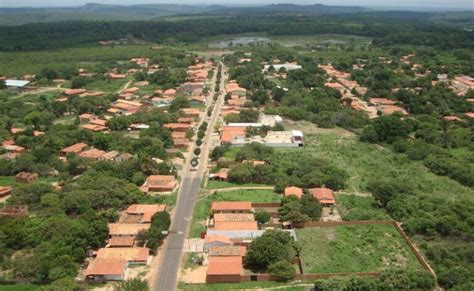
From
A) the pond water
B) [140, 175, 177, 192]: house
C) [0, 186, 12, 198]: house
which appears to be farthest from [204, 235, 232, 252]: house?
the pond water

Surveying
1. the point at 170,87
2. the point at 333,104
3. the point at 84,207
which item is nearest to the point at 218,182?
the point at 84,207

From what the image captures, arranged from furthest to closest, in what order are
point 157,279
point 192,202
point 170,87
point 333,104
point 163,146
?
point 170,87, point 333,104, point 163,146, point 192,202, point 157,279

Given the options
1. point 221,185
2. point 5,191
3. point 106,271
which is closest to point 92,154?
point 5,191

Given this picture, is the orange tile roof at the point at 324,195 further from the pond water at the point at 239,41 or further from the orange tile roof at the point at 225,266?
the pond water at the point at 239,41

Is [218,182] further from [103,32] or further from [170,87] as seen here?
[103,32]

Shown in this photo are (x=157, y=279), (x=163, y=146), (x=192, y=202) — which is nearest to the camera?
(x=157, y=279)

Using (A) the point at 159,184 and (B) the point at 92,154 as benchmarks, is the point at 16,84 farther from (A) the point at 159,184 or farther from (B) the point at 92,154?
(A) the point at 159,184

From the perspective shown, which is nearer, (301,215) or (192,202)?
(301,215)
